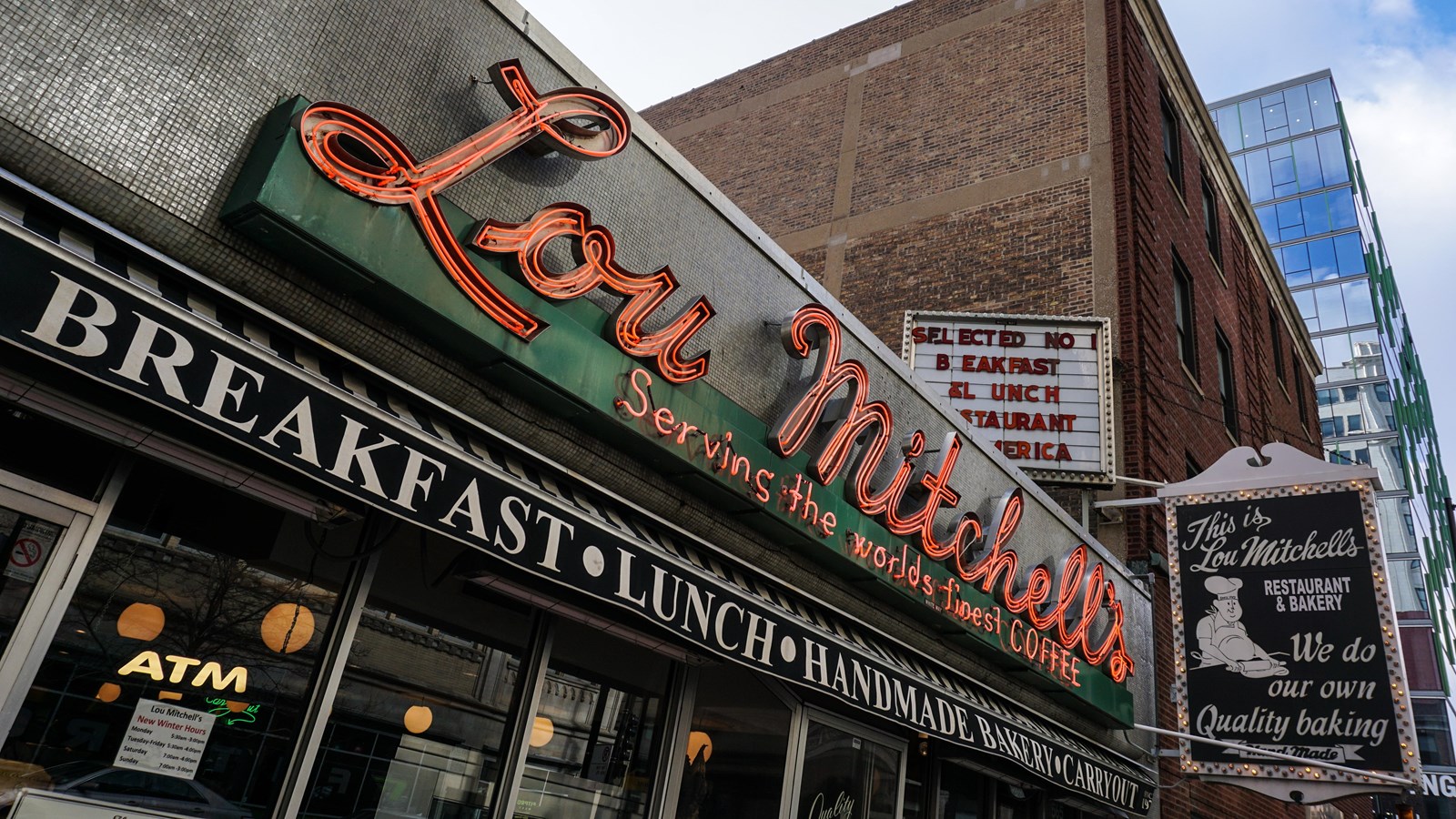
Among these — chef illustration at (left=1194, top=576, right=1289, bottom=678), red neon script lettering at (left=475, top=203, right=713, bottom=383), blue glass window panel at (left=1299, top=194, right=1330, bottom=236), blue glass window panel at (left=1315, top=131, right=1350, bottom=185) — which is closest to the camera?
red neon script lettering at (left=475, top=203, right=713, bottom=383)

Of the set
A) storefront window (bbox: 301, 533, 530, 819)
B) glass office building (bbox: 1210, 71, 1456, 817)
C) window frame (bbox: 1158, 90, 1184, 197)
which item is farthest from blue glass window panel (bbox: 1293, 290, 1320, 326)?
storefront window (bbox: 301, 533, 530, 819)

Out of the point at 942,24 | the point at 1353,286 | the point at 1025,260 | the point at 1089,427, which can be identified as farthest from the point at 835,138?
the point at 1353,286

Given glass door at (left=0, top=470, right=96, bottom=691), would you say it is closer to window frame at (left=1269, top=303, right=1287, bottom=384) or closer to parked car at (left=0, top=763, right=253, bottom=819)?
parked car at (left=0, top=763, right=253, bottom=819)

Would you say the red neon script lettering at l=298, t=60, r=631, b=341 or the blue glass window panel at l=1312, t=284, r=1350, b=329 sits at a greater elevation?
the blue glass window panel at l=1312, t=284, r=1350, b=329

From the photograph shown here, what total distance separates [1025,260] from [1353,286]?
2144 inches

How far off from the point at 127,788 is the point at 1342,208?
71.1 meters

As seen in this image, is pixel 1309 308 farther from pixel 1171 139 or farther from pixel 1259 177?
pixel 1171 139

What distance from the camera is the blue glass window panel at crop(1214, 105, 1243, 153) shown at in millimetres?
66125

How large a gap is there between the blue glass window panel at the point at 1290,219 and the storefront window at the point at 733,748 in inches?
2617

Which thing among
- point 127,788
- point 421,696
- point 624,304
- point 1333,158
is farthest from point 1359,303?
point 127,788

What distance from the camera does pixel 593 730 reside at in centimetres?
670

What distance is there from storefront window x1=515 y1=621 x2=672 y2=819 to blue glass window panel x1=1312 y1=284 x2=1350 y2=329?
6413 centimetres

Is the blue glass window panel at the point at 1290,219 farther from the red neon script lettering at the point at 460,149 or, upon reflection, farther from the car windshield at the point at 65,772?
the car windshield at the point at 65,772

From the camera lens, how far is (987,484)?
10.7m
